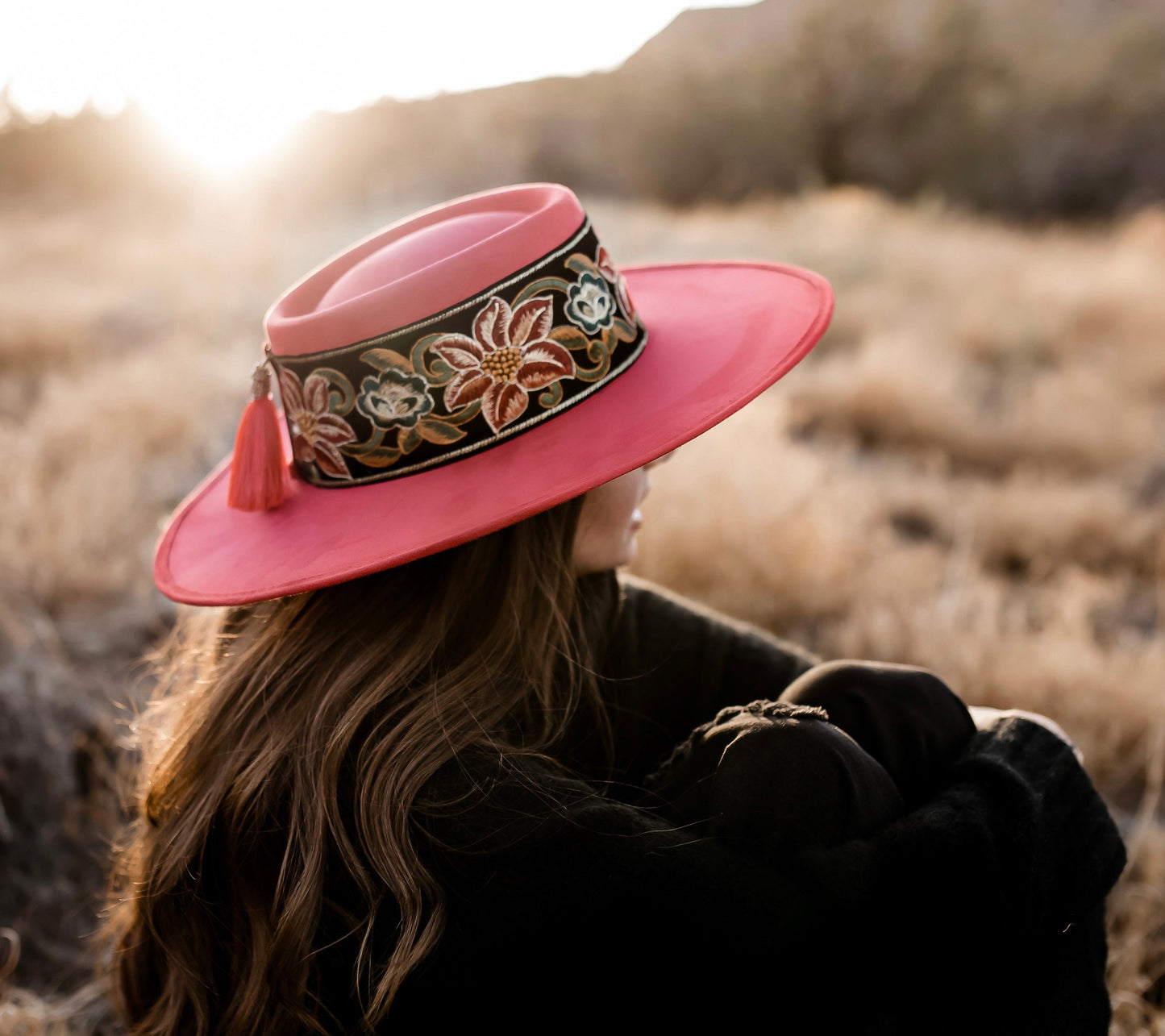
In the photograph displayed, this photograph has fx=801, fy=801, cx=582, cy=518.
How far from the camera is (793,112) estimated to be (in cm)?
1590

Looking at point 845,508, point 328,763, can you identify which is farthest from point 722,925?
point 845,508

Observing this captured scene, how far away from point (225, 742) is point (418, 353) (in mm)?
566

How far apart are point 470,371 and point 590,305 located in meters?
0.18

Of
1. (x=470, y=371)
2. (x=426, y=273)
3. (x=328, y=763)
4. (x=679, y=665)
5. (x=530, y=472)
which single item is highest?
(x=426, y=273)

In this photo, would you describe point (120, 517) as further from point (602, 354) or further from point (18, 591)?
point (602, 354)

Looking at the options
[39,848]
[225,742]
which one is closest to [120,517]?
[39,848]

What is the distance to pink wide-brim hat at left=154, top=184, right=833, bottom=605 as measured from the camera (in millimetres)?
913

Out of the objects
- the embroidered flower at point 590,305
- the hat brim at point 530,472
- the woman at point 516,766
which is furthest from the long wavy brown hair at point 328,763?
the embroidered flower at point 590,305

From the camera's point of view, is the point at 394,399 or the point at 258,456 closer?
the point at 394,399

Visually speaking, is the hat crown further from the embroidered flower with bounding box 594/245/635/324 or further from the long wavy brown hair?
the long wavy brown hair

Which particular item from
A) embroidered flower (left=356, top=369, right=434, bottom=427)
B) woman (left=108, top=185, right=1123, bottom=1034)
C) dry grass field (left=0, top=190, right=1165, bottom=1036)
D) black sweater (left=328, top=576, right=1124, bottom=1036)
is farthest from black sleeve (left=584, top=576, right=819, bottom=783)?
dry grass field (left=0, top=190, right=1165, bottom=1036)

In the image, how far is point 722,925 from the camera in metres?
0.81

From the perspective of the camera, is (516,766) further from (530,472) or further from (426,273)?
(426,273)

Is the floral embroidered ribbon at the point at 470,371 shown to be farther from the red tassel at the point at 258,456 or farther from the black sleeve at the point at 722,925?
the black sleeve at the point at 722,925
